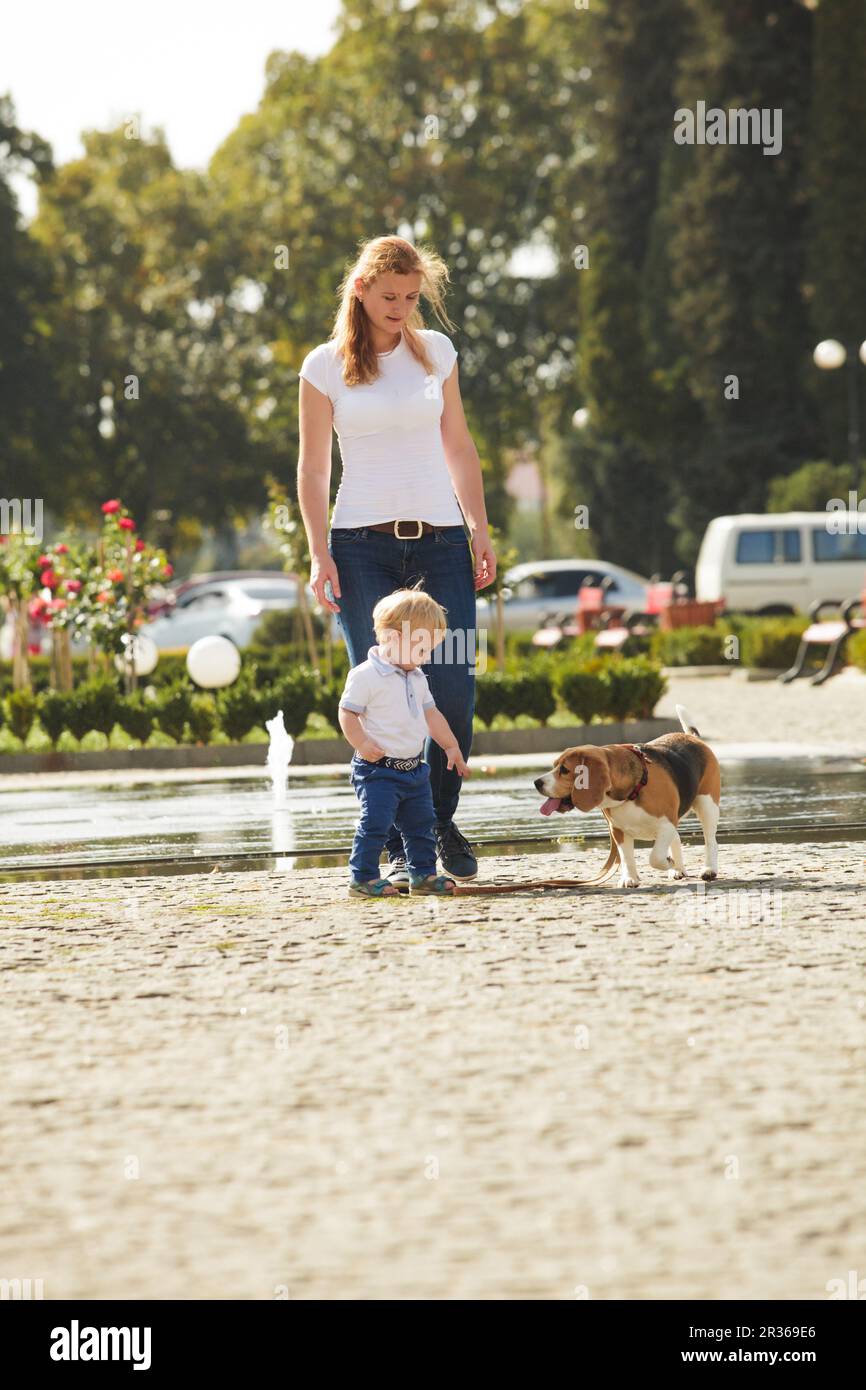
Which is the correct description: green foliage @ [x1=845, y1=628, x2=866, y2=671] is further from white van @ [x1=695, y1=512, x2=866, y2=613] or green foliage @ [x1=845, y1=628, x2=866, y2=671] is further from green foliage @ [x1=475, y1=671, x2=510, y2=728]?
white van @ [x1=695, y1=512, x2=866, y2=613]

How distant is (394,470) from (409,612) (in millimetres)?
552

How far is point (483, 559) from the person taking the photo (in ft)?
24.8

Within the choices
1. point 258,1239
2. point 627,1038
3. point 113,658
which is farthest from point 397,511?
point 113,658

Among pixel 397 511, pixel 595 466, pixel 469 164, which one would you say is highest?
pixel 469 164

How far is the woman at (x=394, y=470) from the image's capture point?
7.40 meters

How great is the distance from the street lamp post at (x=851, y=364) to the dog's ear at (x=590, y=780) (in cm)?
2513

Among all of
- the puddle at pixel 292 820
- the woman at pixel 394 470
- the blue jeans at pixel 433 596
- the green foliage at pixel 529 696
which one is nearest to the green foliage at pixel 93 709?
the puddle at pixel 292 820

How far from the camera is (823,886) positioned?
741cm

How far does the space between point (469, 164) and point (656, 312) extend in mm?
7949

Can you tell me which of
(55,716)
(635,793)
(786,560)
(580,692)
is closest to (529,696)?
(580,692)

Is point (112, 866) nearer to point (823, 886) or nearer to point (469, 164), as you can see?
point (823, 886)

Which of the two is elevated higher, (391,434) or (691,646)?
(391,434)

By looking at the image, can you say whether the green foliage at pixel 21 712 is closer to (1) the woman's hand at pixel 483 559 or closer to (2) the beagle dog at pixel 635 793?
(1) the woman's hand at pixel 483 559

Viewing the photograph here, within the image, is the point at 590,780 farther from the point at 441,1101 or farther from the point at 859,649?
the point at 859,649
